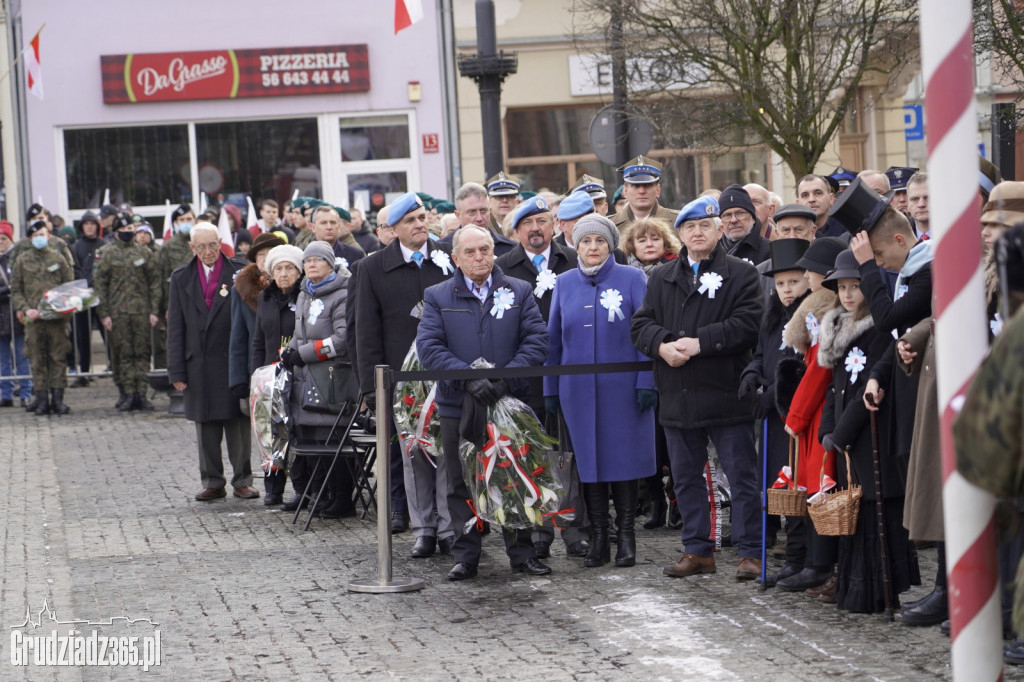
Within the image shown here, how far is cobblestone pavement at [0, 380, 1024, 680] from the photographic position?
6.48 m

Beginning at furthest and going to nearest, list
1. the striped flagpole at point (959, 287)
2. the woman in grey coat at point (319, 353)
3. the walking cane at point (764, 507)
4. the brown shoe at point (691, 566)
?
1. the woman in grey coat at point (319, 353)
2. the brown shoe at point (691, 566)
3. the walking cane at point (764, 507)
4. the striped flagpole at point (959, 287)

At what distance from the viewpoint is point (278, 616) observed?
765 cm

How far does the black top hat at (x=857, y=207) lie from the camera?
6965 mm

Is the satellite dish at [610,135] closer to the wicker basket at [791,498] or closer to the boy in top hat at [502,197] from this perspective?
the boy in top hat at [502,197]

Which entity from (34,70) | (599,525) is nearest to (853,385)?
(599,525)

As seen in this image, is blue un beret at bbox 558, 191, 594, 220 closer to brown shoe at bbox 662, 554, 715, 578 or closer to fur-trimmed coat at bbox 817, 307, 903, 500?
brown shoe at bbox 662, 554, 715, 578

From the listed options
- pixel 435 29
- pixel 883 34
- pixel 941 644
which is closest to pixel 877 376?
pixel 941 644

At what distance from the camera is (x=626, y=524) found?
28.2ft

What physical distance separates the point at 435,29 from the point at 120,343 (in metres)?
10.1

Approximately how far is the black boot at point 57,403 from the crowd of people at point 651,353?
6436 mm

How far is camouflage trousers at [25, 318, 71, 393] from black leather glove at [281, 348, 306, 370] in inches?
311

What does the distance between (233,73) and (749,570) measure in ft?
62.6

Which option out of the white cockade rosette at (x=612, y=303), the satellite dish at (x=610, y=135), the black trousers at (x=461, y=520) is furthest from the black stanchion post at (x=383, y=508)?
the satellite dish at (x=610, y=135)

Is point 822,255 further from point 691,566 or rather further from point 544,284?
point 544,284
